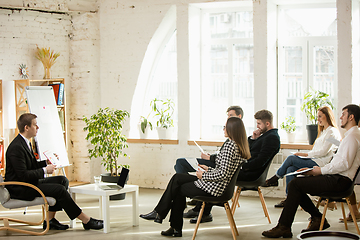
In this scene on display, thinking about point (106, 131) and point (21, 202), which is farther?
point (106, 131)

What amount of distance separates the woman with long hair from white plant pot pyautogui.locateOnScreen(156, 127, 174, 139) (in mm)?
2765

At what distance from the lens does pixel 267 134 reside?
499 centimetres

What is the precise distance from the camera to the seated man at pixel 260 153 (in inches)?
190

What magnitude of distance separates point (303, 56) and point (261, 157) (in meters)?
2.66

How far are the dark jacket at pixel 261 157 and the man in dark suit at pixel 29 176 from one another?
1.79m

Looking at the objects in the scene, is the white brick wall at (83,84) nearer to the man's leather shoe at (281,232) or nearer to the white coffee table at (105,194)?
the white coffee table at (105,194)

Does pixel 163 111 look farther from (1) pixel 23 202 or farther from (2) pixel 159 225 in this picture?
(1) pixel 23 202

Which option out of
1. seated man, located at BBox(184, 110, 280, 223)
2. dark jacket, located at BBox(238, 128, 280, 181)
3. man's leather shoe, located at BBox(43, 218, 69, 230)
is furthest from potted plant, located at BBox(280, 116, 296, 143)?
man's leather shoe, located at BBox(43, 218, 69, 230)

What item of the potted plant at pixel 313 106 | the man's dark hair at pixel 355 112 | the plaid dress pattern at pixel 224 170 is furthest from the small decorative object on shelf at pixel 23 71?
the man's dark hair at pixel 355 112

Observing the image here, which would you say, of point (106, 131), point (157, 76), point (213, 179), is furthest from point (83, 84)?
point (213, 179)

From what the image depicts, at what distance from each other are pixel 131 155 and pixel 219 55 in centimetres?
236

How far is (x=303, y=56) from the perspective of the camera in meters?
6.75

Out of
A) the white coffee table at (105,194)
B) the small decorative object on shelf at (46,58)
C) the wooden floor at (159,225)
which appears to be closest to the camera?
the wooden floor at (159,225)

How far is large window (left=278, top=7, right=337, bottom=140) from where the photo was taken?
6617mm
